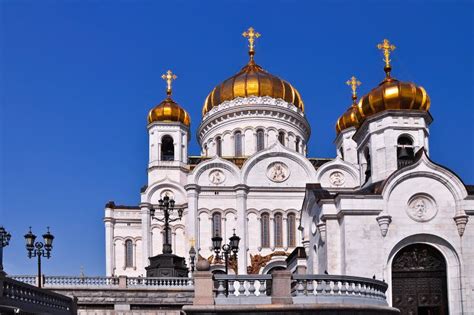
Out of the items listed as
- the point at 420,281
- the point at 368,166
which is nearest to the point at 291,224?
the point at 368,166

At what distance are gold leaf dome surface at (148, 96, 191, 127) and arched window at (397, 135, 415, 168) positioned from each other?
23542 mm

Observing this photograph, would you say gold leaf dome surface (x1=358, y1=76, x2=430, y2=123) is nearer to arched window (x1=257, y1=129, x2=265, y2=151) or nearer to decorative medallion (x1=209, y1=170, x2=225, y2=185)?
decorative medallion (x1=209, y1=170, x2=225, y2=185)

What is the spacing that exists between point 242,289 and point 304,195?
30788 millimetres

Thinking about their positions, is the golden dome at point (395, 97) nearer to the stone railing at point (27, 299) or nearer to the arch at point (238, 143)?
the stone railing at point (27, 299)

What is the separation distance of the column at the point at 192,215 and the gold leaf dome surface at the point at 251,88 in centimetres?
1041

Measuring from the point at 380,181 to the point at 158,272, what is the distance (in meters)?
10.4

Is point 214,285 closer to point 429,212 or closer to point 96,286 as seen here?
point 96,286

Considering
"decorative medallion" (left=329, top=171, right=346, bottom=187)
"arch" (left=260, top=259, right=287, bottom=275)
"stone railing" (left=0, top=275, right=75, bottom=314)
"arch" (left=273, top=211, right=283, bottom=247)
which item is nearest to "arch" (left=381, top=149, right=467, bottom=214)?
"stone railing" (left=0, top=275, right=75, bottom=314)

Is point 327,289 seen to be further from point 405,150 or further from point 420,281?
point 405,150

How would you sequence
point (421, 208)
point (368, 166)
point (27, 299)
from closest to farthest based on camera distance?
point (27, 299)
point (421, 208)
point (368, 166)

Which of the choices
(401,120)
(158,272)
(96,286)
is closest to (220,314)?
(96,286)

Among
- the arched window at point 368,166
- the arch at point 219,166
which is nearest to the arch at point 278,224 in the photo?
the arch at point 219,166

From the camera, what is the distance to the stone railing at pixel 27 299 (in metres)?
16.6

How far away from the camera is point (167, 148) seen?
180ft
